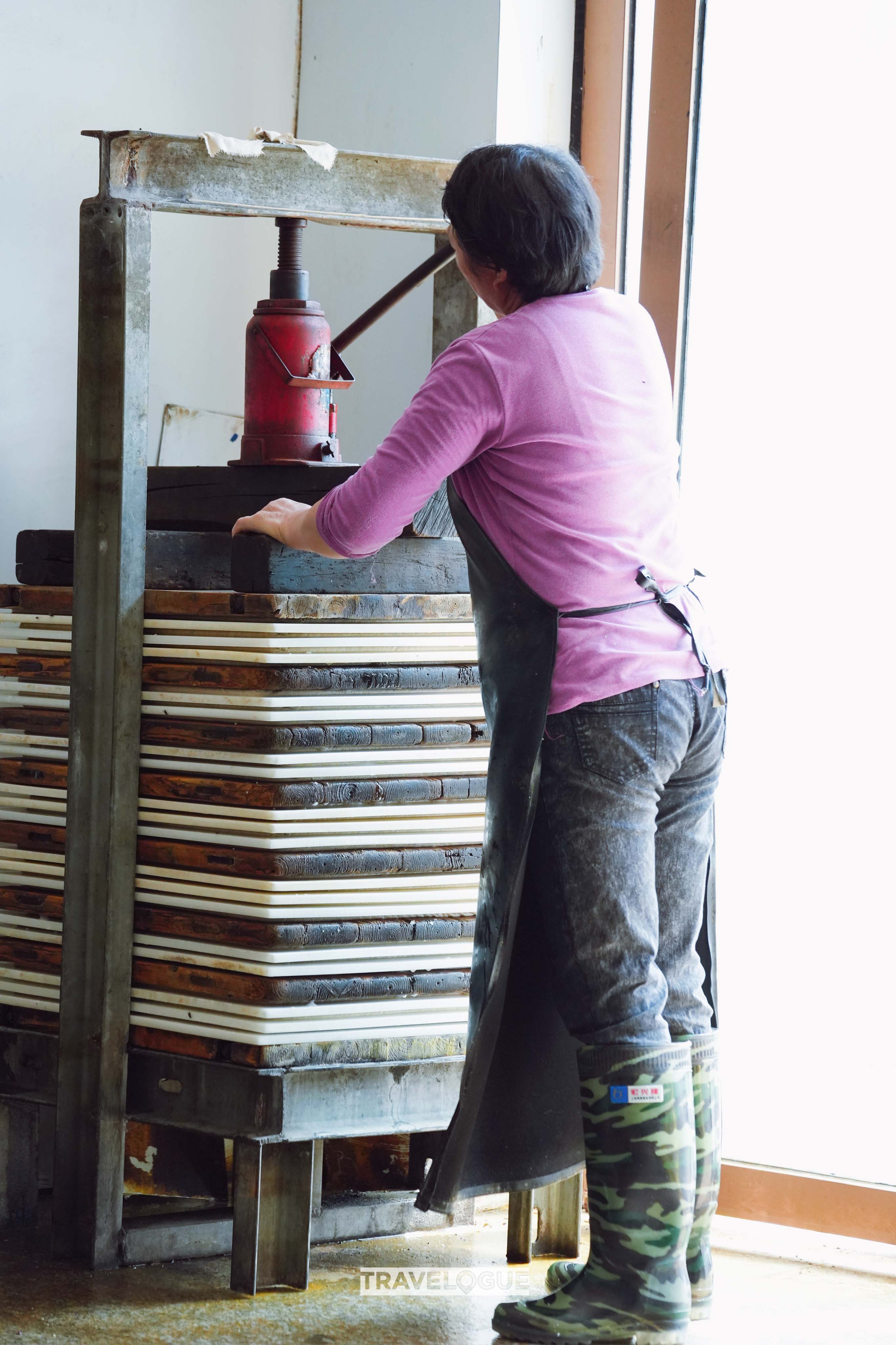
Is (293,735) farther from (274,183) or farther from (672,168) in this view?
(672,168)

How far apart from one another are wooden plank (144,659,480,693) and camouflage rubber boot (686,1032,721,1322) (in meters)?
0.67

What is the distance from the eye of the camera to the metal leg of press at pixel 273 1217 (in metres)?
2.29

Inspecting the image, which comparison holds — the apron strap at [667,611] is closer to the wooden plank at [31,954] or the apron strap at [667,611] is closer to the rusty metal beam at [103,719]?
the rusty metal beam at [103,719]

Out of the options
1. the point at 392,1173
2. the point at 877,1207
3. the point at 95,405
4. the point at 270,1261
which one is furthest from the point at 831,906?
the point at 95,405

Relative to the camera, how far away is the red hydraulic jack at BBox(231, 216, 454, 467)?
246 centimetres

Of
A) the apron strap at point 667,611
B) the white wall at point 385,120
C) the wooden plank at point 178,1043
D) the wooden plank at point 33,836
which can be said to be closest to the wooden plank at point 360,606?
the apron strap at point 667,611

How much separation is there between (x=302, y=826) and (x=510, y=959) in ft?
1.26

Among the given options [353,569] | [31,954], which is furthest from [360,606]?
[31,954]

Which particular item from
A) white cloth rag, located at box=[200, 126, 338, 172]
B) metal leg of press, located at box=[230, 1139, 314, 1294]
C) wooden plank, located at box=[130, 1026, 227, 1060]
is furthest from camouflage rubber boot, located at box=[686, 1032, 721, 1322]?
white cloth rag, located at box=[200, 126, 338, 172]

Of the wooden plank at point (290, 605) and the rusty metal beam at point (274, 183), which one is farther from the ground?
the rusty metal beam at point (274, 183)

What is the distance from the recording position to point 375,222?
2449mm

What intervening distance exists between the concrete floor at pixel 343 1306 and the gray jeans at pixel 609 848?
59cm

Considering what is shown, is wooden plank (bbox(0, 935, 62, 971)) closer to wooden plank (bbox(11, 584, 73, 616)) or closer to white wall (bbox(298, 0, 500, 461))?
wooden plank (bbox(11, 584, 73, 616))

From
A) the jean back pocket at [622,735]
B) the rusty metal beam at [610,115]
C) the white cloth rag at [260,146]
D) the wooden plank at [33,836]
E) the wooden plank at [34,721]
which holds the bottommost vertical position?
the wooden plank at [33,836]
